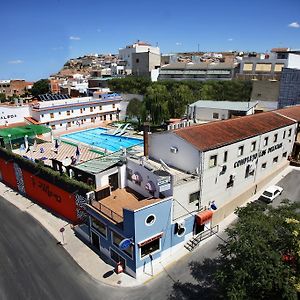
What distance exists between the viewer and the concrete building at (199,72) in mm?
72688

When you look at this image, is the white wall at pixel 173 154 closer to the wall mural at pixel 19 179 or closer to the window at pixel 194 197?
the window at pixel 194 197

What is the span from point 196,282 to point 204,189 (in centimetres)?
700

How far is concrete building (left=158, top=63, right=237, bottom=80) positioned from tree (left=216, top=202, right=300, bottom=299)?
6445 cm

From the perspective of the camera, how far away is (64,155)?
3869 centimetres

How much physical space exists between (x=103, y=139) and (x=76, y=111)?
11.9 m

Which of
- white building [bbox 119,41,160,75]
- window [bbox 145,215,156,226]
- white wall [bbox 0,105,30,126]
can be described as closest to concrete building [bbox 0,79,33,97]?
white building [bbox 119,41,160,75]

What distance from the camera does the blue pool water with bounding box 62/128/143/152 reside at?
4705 centimetres

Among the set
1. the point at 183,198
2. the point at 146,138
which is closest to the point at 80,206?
the point at 146,138

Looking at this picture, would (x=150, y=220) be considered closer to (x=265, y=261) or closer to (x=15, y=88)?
(x=265, y=261)

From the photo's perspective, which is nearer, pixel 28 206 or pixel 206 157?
pixel 206 157

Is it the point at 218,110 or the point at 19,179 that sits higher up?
the point at 218,110

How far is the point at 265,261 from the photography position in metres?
12.4

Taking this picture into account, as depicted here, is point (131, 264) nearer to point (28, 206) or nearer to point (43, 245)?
point (43, 245)

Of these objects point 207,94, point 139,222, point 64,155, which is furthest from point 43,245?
point 207,94
